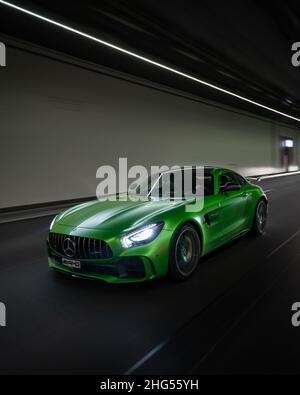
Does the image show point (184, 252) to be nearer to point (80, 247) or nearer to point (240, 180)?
point (80, 247)

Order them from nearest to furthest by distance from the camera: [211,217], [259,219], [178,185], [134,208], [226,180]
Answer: [134,208] → [211,217] → [178,185] → [226,180] → [259,219]

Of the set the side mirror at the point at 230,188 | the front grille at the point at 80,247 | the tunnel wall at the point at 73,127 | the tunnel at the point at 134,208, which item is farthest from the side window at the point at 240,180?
the tunnel wall at the point at 73,127

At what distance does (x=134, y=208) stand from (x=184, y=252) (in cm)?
85

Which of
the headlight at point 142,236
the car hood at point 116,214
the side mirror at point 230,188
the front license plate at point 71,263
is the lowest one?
the front license plate at point 71,263

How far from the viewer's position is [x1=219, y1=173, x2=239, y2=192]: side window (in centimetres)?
548

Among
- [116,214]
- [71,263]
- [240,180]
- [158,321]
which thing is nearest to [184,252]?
[116,214]

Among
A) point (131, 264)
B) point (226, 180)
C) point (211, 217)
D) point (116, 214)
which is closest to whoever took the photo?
point (131, 264)

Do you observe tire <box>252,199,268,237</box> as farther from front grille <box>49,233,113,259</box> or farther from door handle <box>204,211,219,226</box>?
front grille <box>49,233,113,259</box>

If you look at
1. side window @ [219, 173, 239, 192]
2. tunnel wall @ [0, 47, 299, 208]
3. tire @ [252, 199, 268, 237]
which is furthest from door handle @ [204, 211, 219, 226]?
tunnel wall @ [0, 47, 299, 208]

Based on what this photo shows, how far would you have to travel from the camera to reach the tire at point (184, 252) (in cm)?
414

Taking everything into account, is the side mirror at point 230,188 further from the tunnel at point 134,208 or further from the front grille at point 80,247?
the front grille at point 80,247

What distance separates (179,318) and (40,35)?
345 inches

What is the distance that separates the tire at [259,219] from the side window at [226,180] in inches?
29.9

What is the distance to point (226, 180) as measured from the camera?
5855mm
